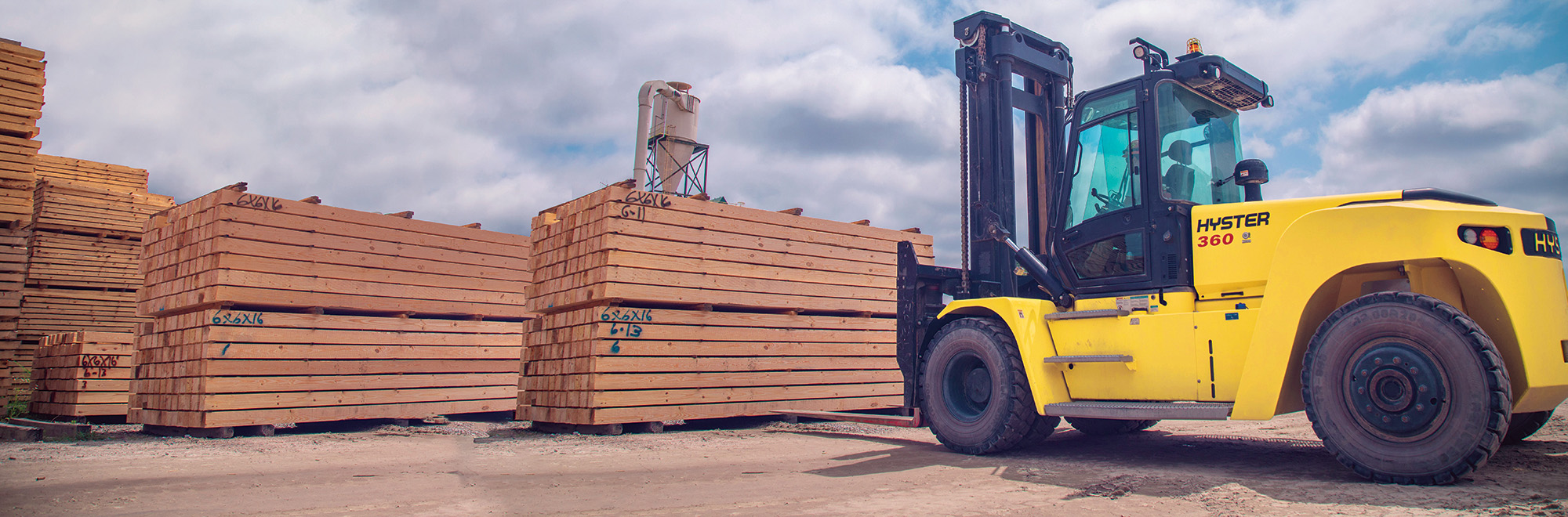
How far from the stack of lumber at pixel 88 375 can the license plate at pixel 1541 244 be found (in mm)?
11737

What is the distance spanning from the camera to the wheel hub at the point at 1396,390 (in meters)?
3.79

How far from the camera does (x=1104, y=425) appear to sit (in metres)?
6.78

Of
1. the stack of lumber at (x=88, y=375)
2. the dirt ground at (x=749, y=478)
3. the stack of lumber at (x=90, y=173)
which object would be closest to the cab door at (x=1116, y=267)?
the dirt ground at (x=749, y=478)

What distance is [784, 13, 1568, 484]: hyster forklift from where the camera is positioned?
3.82 metres

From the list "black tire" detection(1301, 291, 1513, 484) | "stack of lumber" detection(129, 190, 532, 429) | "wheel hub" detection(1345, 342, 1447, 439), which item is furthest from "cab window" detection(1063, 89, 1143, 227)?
"stack of lumber" detection(129, 190, 532, 429)

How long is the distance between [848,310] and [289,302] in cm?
541

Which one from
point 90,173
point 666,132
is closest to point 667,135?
point 666,132

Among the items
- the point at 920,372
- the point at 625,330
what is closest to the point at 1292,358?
the point at 920,372

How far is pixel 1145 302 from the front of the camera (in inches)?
196

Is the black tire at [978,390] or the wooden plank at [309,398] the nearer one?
the black tire at [978,390]

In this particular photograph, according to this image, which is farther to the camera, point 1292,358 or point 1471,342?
point 1292,358

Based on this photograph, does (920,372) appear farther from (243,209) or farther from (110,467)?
(243,209)

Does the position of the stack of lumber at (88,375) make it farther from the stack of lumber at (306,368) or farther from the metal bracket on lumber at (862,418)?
the metal bracket on lumber at (862,418)

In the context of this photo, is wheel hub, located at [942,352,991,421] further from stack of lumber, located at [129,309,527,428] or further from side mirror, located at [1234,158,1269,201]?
stack of lumber, located at [129,309,527,428]
